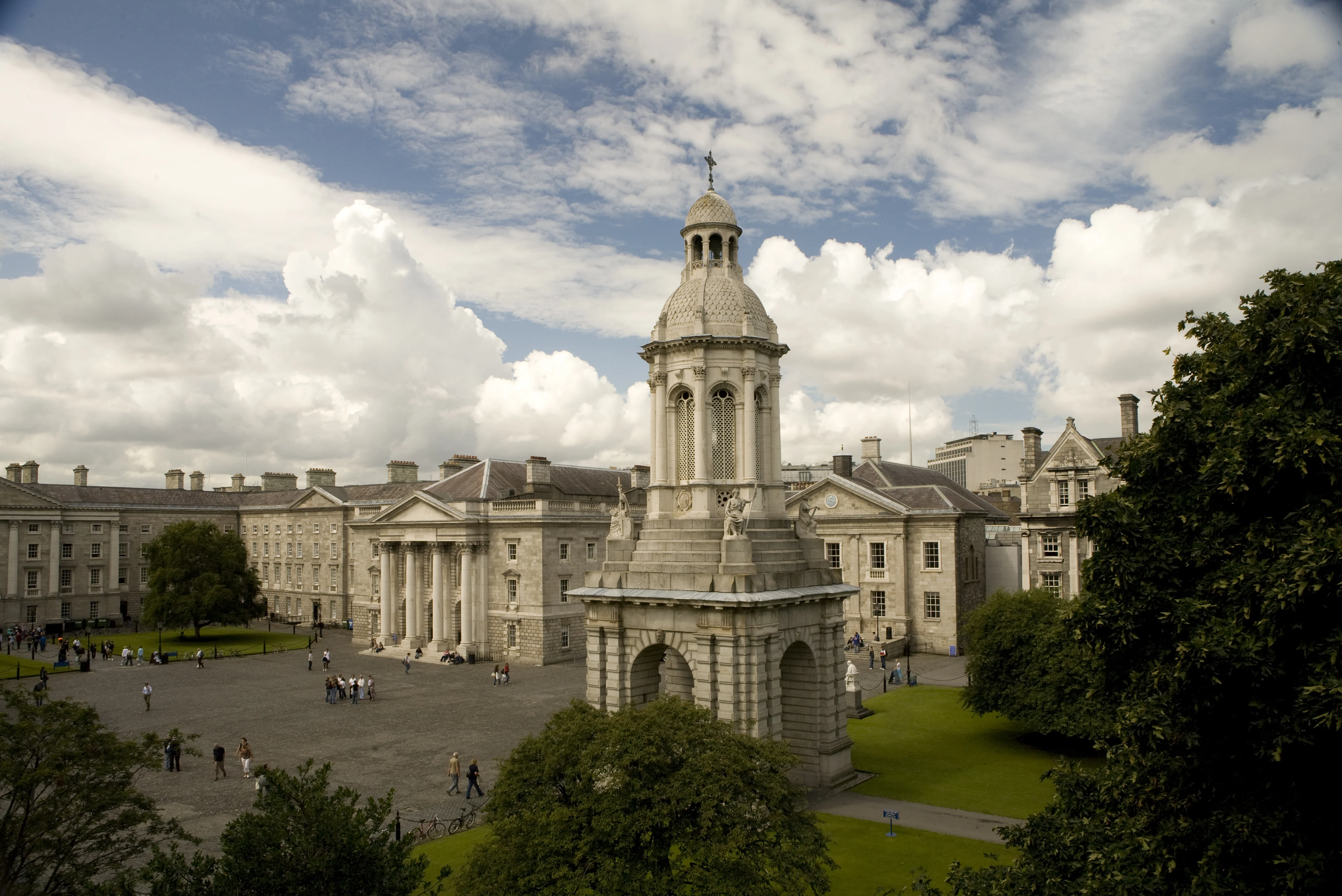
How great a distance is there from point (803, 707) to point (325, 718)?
2312cm

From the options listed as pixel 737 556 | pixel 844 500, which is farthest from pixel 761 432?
pixel 844 500

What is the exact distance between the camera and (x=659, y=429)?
1032 inches

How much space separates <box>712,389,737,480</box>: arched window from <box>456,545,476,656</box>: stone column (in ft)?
108

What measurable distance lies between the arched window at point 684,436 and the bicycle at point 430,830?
1164 cm

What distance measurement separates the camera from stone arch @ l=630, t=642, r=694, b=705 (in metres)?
24.9

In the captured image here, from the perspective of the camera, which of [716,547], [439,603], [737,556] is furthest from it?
[439,603]

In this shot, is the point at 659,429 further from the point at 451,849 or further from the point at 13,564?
the point at 13,564

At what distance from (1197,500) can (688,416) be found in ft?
51.1

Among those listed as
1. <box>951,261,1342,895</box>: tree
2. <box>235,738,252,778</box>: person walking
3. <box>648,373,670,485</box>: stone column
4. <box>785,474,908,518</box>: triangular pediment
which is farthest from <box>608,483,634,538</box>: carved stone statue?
<box>785,474,908,518</box>: triangular pediment

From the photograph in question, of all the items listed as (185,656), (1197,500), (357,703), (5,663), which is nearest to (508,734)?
(357,703)

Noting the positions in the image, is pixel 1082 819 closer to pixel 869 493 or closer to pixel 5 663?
pixel 869 493

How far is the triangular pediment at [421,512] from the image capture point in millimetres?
55656

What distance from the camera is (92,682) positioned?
46.8 m

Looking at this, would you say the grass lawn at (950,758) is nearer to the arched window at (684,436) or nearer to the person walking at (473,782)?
the arched window at (684,436)
